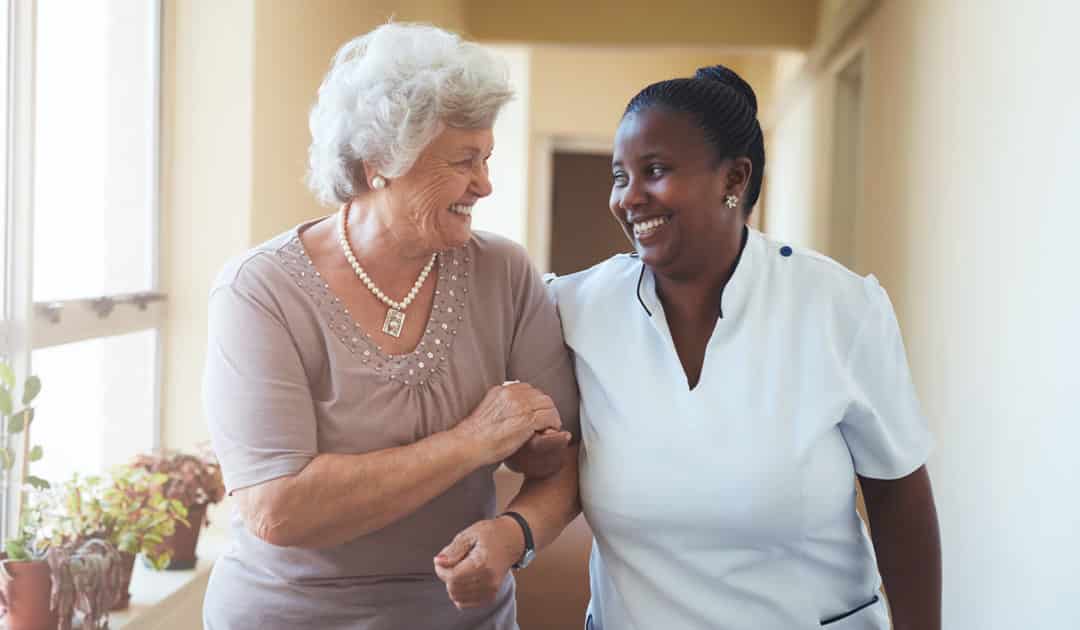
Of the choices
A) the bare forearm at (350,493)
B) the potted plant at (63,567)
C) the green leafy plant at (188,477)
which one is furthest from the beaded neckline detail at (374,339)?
the green leafy plant at (188,477)

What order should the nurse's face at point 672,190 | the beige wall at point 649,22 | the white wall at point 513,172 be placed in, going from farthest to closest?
the white wall at point 513,172, the beige wall at point 649,22, the nurse's face at point 672,190

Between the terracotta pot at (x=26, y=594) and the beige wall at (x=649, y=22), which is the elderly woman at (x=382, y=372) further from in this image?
the beige wall at (x=649, y=22)

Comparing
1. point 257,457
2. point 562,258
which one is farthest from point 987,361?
point 562,258

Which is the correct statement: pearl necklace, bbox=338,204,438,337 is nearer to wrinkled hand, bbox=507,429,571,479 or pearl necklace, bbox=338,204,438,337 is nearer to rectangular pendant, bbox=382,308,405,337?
rectangular pendant, bbox=382,308,405,337

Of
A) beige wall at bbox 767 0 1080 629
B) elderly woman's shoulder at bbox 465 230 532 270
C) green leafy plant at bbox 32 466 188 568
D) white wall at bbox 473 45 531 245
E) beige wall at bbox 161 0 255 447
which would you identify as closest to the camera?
elderly woman's shoulder at bbox 465 230 532 270

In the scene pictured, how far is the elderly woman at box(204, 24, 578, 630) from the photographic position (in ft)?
4.67

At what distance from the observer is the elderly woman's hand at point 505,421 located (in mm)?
1470

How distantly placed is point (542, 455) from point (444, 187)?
15.8 inches

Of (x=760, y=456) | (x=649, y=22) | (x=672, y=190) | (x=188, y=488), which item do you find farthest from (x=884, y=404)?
(x=649, y=22)

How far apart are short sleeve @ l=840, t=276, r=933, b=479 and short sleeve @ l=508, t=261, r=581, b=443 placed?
1.29 ft

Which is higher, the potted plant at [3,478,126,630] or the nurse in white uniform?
the nurse in white uniform

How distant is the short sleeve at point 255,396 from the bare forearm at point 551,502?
12.5 inches

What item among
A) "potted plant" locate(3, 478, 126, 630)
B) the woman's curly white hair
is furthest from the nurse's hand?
"potted plant" locate(3, 478, 126, 630)

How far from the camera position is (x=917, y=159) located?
348cm
